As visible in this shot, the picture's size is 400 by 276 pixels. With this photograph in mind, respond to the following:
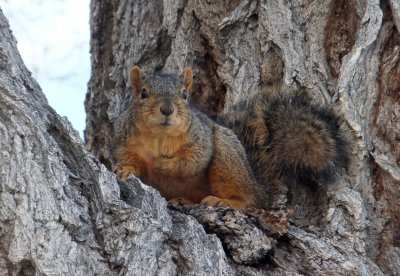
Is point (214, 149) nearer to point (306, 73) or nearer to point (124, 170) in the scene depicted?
point (124, 170)

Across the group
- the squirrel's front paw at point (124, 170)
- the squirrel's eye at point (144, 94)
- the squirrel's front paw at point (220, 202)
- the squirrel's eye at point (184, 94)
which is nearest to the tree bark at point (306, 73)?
the squirrel's front paw at point (220, 202)

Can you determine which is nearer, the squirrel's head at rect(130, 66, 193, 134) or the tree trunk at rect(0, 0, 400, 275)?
the tree trunk at rect(0, 0, 400, 275)

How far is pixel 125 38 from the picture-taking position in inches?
140

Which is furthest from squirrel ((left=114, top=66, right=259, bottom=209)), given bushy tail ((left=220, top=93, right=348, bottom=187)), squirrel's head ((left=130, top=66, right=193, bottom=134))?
bushy tail ((left=220, top=93, right=348, bottom=187))

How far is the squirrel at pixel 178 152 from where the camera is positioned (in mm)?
2867

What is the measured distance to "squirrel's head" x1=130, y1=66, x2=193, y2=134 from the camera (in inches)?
111

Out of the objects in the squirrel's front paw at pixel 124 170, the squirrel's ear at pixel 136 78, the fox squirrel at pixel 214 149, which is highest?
the squirrel's ear at pixel 136 78

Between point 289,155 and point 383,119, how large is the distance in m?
0.36

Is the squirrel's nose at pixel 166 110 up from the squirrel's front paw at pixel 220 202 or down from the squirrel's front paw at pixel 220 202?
up

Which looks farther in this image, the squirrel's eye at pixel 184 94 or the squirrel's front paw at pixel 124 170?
the squirrel's eye at pixel 184 94

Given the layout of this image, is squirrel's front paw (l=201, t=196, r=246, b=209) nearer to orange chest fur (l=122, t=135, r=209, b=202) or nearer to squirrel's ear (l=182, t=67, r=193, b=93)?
orange chest fur (l=122, t=135, r=209, b=202)

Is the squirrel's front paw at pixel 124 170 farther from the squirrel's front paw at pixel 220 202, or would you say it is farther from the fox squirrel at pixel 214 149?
the squirrel's front paw at pixel 220 202

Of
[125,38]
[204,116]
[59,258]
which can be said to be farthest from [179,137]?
[59,258]

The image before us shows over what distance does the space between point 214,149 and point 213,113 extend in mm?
504
